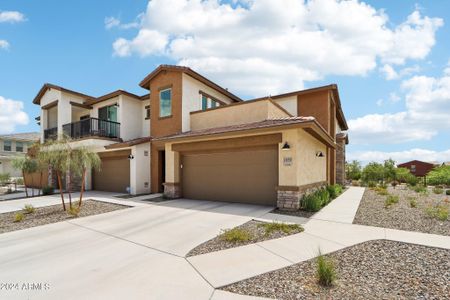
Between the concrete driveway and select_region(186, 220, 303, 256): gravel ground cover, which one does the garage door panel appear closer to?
the concrete driveway

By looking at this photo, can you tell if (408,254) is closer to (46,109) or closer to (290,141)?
(290,141)

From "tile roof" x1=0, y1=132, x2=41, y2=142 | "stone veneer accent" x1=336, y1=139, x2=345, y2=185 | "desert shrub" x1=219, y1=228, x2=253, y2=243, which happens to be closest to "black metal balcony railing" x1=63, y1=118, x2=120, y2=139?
"desert shrub" x1=219, y1=228, x2=253, y2=243

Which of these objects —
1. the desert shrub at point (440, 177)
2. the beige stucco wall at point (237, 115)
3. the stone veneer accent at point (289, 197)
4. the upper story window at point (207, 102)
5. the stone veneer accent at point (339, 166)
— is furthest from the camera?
the desert shrub at point (440, 177)

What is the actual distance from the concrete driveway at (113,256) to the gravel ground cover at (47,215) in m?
0.77

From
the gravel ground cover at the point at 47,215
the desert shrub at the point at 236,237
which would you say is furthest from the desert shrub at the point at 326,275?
the gravel ground cover at the point at 47,215

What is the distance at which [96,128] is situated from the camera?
1698 centimetres

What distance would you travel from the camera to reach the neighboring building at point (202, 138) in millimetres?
9883

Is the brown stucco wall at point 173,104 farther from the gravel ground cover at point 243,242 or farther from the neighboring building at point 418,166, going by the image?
the neighboring building at point 418,166

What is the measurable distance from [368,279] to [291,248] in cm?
162

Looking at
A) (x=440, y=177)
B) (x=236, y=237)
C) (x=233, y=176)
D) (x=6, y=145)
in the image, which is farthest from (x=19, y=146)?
(x=440, y=177)

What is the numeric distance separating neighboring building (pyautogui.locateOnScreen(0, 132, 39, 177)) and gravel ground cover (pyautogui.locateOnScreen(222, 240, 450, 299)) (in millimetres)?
40314

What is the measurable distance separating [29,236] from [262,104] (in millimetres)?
10186

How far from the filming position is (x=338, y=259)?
4773mm

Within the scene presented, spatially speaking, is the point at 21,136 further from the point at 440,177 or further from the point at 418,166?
the point at 418,166
